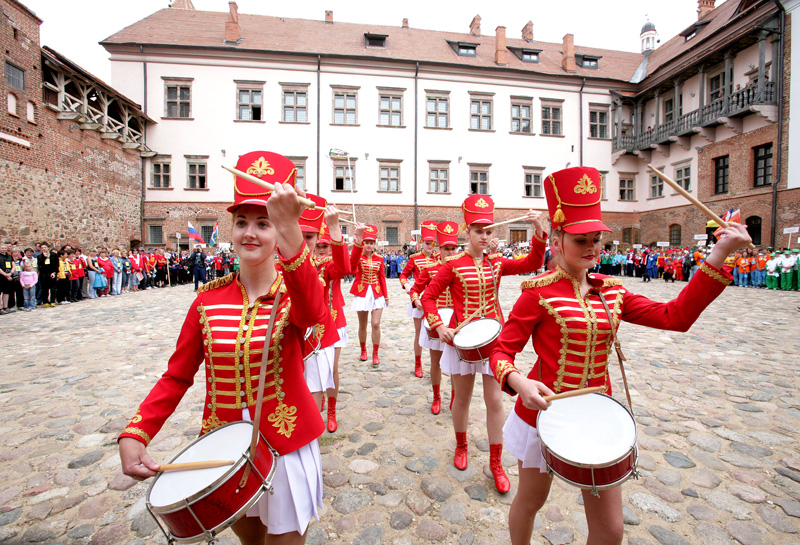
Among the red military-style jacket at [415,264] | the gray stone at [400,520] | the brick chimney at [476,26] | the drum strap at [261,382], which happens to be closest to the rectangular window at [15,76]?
the red military-style jacket at [415,264]

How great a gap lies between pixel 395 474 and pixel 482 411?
1.77m

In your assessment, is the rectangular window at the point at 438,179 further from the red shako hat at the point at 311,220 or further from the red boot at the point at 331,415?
the red boot at the point at 331,415

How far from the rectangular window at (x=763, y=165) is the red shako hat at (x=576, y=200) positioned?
26.5 metres

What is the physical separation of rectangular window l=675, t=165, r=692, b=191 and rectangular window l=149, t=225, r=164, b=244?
112 feet

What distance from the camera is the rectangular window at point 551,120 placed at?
31.1m

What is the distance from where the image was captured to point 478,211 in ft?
14.4

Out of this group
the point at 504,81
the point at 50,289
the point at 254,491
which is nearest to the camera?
the point at 254,491

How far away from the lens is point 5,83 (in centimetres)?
1562

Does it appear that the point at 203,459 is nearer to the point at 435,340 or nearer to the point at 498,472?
the point at 498,472

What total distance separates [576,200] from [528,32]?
1584 inches

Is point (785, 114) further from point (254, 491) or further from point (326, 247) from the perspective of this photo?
point (254, 491)

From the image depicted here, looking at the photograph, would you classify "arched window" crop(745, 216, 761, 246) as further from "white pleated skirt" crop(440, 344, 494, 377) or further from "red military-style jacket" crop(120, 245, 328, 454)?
"red military-style jacket" crop(120, 245, 328, 454)

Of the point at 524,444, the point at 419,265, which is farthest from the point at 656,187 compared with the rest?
the point at 524,444

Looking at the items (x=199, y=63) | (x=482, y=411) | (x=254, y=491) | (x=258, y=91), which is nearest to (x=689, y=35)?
(x=258, y=91)
